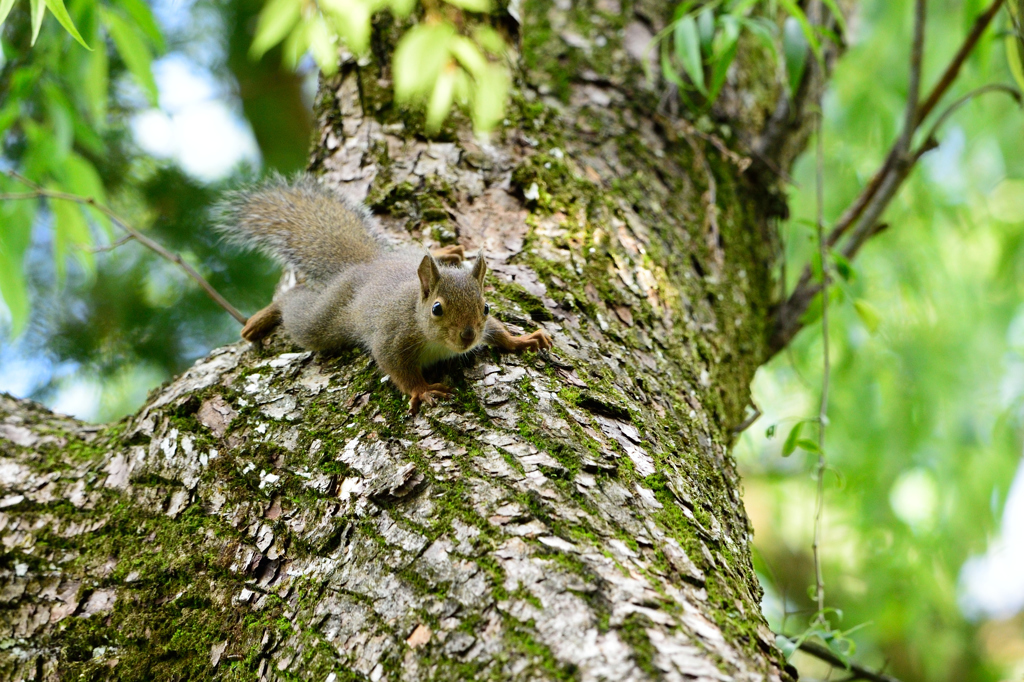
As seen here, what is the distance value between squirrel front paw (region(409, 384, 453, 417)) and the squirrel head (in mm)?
184

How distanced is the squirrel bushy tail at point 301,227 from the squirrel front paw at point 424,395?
2.78 feet

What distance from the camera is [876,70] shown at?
4602mm

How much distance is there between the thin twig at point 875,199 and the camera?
10.0 feet

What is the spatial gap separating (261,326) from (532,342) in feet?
3.04

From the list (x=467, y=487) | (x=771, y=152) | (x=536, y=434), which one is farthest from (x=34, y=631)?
(x=771, y=152)

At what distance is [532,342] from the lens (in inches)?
77.0

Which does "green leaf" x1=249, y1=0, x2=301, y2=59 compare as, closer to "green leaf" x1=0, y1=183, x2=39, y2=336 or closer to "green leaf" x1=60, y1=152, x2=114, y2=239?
"green leaf" x1=0, y1=183, x2=39, y2=336

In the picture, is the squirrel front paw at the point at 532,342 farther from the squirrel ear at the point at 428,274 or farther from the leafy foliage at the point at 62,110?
the leafy foliage at the point at 62,110

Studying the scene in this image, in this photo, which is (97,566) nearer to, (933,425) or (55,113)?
(55,113)

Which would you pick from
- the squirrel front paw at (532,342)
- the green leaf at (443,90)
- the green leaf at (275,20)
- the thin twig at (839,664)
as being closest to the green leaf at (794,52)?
the green leaf at (443,90)

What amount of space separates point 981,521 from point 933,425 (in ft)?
2.30

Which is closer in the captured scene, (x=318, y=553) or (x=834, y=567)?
(x=318, y=553)

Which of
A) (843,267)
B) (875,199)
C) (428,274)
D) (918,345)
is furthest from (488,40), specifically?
(918,345)

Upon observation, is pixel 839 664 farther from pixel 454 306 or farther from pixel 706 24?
pixel 706 24
